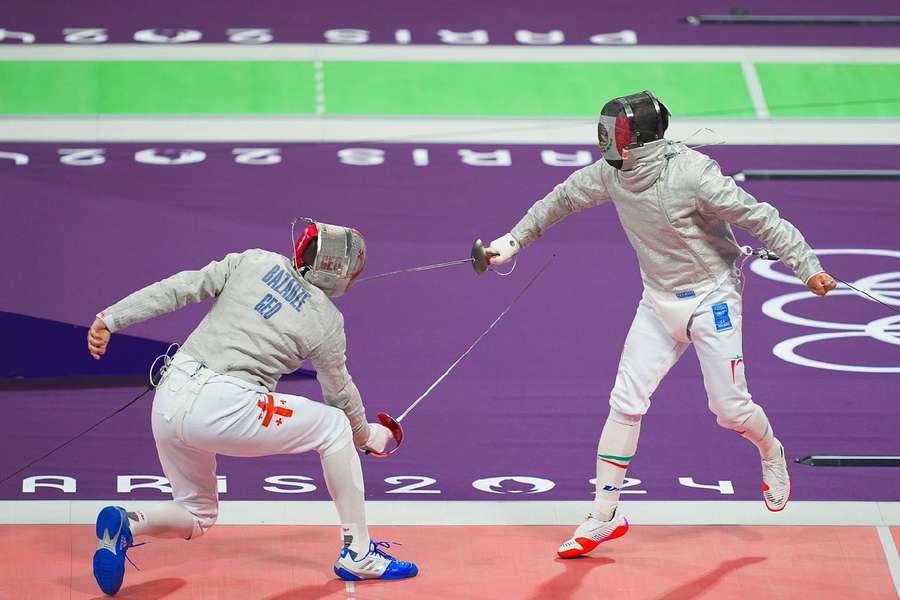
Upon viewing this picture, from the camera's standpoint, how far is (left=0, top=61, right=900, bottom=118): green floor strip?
25.8 ft

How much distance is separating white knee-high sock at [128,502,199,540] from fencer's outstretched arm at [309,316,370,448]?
0.55 m

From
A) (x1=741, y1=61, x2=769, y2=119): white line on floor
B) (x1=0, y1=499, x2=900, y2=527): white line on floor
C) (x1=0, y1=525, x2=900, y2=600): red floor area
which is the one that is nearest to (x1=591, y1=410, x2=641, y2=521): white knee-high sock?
(x1=0, y1=525, x2=900, y2=600): red floor area

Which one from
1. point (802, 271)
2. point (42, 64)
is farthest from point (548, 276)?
point (42, 64)

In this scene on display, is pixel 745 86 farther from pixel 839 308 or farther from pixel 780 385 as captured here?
pixel 780 385

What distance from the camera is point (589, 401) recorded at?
5.75 meters

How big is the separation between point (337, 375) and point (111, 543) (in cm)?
81

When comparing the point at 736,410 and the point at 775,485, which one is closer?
the point at 736,410

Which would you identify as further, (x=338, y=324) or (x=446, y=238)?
(x=446, y=238)

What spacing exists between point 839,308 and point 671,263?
187 centimetres

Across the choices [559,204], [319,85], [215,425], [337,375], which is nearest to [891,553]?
[559,204]

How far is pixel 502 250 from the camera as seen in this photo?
5.02 metres

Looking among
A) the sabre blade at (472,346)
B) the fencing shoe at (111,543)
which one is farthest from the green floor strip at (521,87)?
the fencing shoe at (111,543)

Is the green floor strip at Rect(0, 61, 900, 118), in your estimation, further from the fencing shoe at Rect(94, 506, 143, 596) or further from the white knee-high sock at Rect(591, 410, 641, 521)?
the fencing shoe at Rect(94, 506, 143, 596)

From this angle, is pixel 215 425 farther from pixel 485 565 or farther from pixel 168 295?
pixel 485 565
